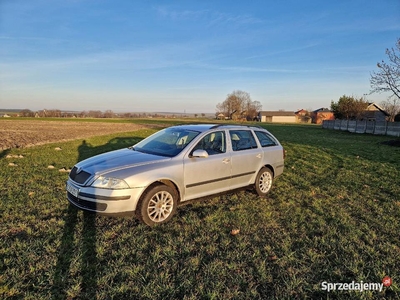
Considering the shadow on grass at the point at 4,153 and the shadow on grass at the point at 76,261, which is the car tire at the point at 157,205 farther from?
the shadow on grass at the point at 4,153

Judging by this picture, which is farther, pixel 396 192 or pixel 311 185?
pixel 311 185

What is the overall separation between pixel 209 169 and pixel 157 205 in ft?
3.92

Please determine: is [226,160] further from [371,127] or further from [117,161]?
[371,127]

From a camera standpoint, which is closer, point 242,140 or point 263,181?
point 242,140

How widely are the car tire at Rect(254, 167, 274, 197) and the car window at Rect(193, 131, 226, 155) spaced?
4.15ft

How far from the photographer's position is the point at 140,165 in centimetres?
427

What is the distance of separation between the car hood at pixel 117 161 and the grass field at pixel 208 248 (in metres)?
0.93

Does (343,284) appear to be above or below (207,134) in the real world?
below

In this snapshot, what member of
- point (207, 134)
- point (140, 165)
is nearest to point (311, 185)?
point (207, 134)

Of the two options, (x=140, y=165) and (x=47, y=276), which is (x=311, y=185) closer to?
(x=140, y=165)

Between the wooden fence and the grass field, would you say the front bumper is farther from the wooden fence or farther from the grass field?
the wooden fence

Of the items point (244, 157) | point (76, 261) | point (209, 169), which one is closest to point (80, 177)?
point (76, 261)

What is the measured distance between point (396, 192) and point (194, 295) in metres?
6.27

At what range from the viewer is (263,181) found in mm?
6074
